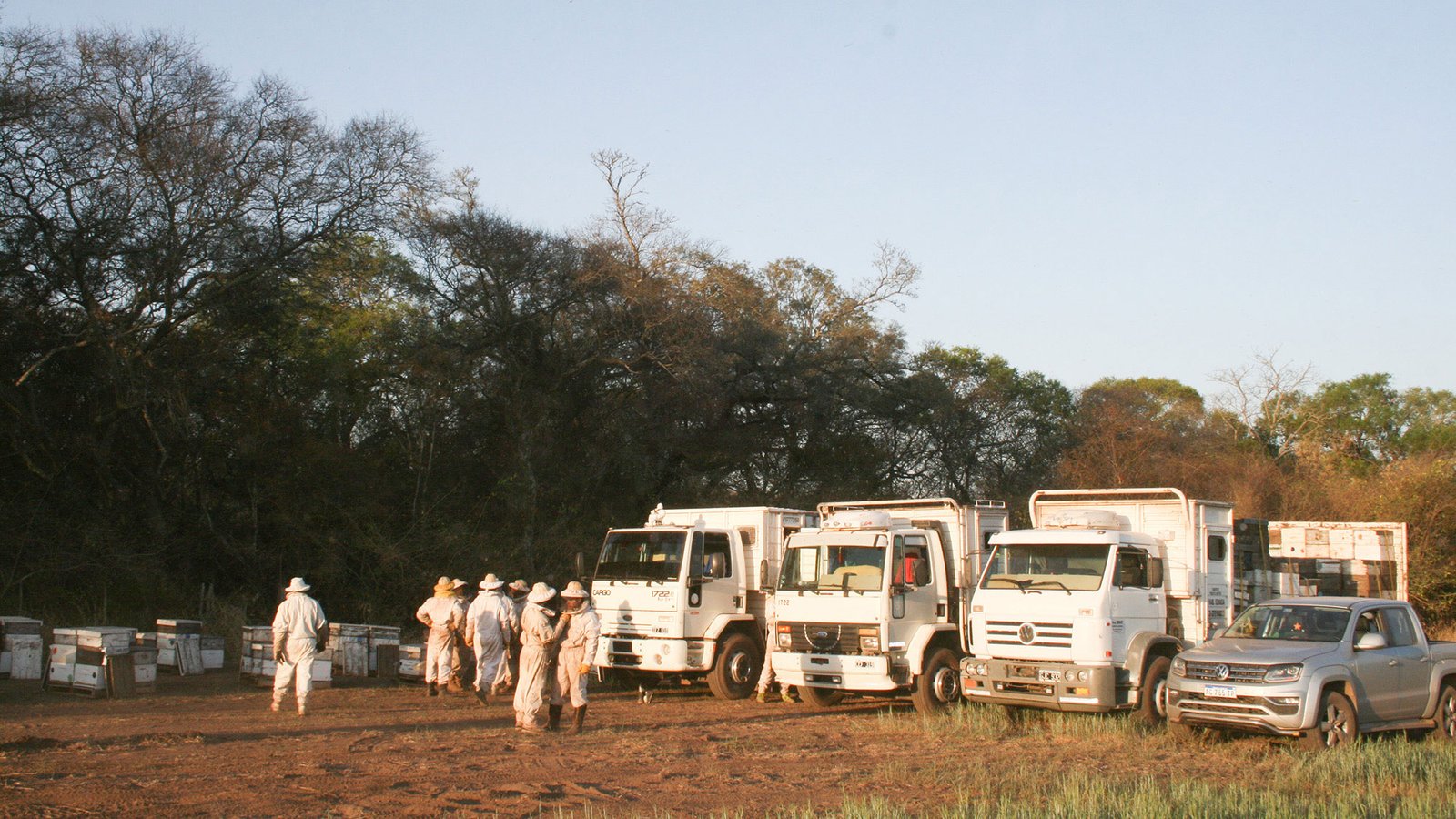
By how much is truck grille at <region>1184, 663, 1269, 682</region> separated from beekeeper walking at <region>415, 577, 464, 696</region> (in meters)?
9.42

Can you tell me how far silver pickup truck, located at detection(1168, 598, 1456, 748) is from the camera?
1203cm

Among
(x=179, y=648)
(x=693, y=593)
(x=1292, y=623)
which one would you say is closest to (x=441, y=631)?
(x=693, y=593)

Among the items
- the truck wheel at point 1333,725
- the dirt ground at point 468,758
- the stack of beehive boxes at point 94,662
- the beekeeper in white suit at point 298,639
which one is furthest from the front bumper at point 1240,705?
the stack of beehive boxes at point 94,662

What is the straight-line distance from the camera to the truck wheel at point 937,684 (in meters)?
15.7

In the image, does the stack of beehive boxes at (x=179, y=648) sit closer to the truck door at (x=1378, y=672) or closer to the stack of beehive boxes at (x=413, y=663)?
the stack of beehive boxes at (x=413, y=663)

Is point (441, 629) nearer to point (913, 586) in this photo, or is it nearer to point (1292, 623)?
point (913, 586)

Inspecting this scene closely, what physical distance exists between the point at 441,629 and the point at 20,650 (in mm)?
6002

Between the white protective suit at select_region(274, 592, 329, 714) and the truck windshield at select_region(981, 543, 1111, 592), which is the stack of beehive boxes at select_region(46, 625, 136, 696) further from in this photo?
the truck windshield at select_region(981, 543, 1111, 592)

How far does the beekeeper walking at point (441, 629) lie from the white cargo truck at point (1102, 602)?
22.6 ft

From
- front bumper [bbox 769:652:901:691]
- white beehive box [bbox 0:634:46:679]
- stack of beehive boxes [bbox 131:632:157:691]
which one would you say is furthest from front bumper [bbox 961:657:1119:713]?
white beehive box [bbox 0:634:46:679]

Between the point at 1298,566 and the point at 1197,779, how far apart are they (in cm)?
1044

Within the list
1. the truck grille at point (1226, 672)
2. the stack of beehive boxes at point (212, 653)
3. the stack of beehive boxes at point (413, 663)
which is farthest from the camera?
the stack of beehive boxes at point (212, 653)

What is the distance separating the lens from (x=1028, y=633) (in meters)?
14.4

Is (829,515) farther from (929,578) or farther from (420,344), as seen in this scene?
(420,344)
